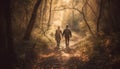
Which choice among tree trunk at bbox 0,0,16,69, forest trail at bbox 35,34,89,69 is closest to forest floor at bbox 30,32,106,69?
forest trail at bbox 35,34,89,69

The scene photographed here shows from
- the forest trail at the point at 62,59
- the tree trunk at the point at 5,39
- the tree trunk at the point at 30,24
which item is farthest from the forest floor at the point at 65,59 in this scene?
the tree trunk at the point at 5,39

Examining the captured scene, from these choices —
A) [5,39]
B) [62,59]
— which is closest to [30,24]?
[62,59]

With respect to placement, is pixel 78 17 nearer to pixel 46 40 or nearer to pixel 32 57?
pixel 46 40

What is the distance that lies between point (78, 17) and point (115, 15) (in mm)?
11929

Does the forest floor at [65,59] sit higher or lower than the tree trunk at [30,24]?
lower

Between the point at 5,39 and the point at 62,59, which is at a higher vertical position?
the point at 5,39

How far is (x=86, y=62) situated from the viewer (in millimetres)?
10578

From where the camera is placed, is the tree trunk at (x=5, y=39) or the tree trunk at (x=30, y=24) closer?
the tree trunk at (x=5, y=39)

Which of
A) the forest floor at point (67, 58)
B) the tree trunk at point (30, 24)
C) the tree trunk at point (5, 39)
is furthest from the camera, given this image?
the tree trunk at point (30, 24)

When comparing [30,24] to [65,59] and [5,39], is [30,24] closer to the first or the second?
[65,59]

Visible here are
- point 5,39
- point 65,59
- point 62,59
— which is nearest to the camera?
point 5,39

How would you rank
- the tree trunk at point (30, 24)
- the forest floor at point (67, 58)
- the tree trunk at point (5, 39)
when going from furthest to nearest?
the tree trunk at point (30, 24) → the forest floor at point (67, 58) → the tree trunk at point (5, 39)

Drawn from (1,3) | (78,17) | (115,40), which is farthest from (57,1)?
(1,3)

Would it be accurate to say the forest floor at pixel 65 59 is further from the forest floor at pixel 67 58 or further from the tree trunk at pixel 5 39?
the tree trunk at pixel 5 39
